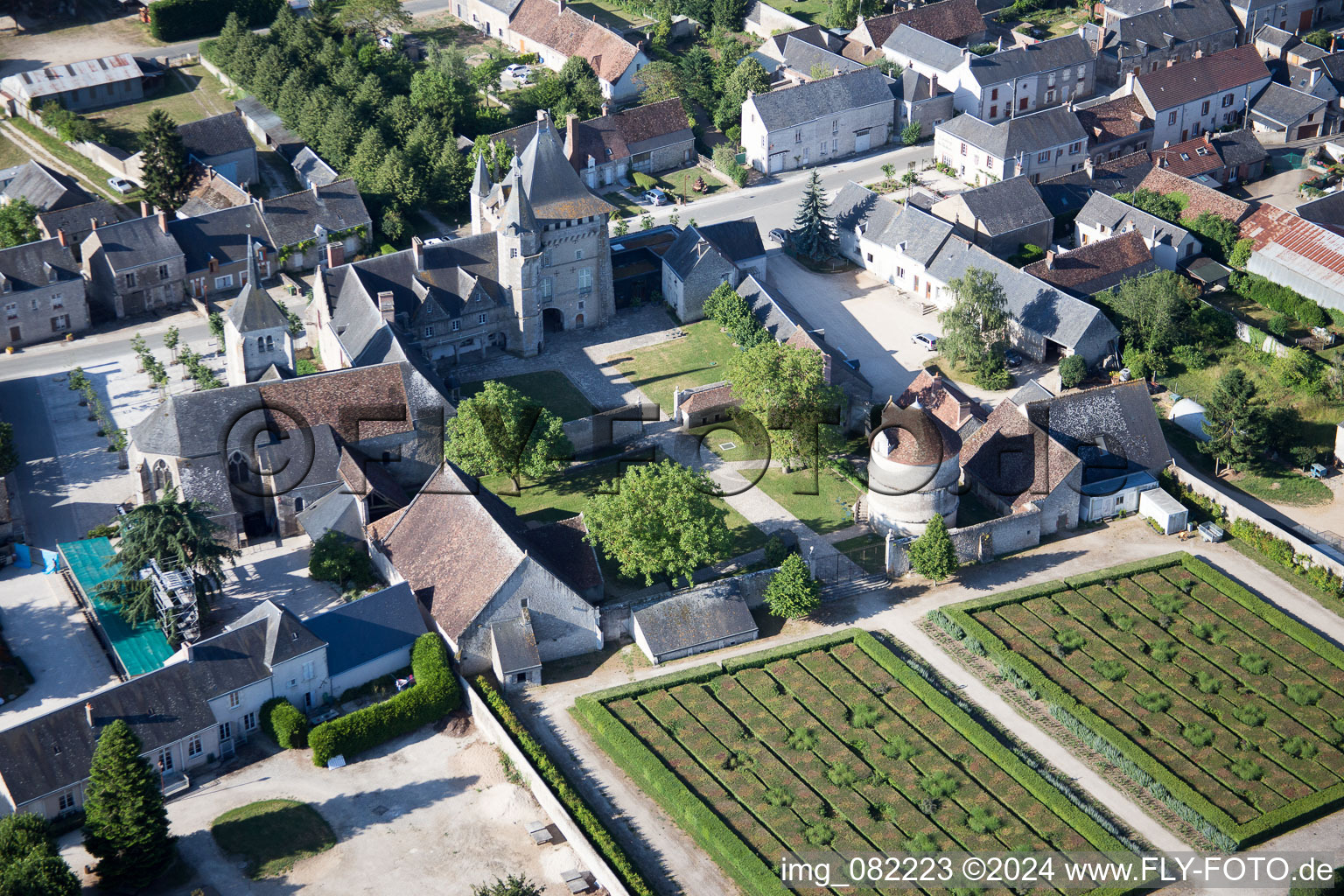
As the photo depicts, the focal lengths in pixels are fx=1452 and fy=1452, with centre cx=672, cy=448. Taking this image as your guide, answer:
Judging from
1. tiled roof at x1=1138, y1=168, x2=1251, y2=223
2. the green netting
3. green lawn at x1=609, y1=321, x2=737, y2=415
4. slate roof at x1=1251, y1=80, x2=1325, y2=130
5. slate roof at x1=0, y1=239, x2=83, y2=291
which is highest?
slate roof at x1=0, y1=239, x2=83, y2=291

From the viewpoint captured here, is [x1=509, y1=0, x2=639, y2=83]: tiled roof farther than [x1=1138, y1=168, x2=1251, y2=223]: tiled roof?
Yes

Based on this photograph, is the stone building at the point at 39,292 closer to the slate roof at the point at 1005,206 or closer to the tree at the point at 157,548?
the tree at the point at 157,548

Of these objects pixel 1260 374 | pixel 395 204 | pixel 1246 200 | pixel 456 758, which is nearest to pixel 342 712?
pixel 456 758

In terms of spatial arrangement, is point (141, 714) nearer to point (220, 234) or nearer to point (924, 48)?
point (220, 234)

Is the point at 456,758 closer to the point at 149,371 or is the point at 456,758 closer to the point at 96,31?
the point at 149,371

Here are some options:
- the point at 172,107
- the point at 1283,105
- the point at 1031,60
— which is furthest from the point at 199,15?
the point at 1283,105

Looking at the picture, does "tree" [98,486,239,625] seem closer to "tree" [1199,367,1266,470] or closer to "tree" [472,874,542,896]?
"tree" [472,874,542,896]

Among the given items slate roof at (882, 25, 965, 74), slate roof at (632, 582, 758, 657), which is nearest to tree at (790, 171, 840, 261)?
slate roof at (882, 25, 965, 74)
